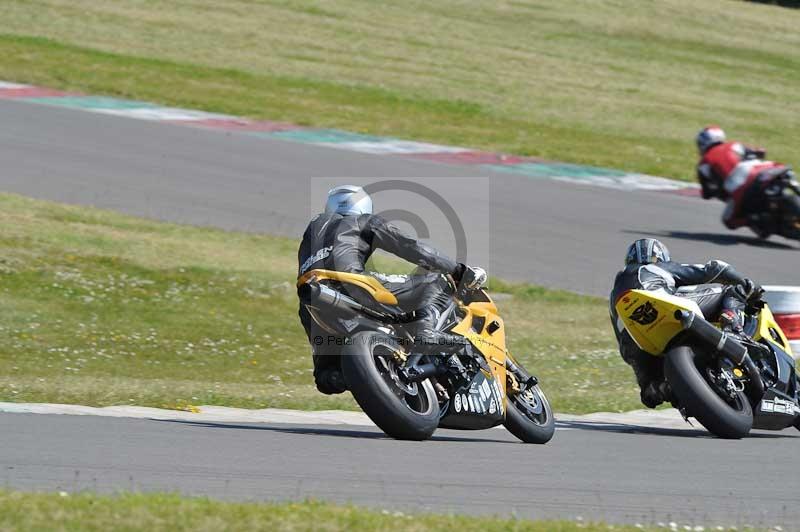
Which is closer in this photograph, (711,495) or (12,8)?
(711,495)

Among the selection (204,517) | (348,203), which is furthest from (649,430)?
(204,517)

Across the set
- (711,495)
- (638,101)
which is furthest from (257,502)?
(638,101)

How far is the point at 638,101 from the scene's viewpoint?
108 feet

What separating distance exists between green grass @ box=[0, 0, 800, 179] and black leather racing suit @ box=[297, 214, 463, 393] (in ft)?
55.5

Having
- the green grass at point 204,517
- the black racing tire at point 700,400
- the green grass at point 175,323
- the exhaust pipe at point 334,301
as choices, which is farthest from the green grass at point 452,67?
the green grass at point 204,517

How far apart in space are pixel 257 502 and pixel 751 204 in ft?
48.6

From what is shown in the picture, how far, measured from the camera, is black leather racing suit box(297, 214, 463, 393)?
27.0ft

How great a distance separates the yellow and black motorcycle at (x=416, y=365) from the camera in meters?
7.71

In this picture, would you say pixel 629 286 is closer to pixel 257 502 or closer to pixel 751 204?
pixel 257 502

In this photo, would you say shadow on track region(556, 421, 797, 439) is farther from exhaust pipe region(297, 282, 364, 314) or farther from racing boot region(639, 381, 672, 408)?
exhaust pipe region(297, 282, 364, 314)

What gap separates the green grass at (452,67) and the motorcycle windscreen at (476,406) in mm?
16988

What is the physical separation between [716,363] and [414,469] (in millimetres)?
2988

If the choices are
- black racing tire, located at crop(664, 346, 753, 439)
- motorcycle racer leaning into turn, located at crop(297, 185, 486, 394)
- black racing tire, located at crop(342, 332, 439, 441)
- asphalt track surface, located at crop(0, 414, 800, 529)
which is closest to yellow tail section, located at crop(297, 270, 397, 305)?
motorcycle racer leaning into turn, located at crop(297, 185, 486, 394)

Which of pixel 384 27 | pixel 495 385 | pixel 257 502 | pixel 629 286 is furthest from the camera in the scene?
pixel 384 27
